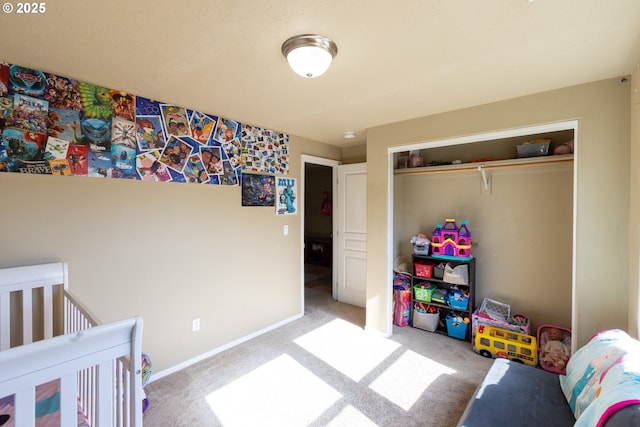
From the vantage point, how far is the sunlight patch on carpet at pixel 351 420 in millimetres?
1839

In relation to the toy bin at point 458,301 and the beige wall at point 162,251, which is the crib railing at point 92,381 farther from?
the toy bin at point 458,301

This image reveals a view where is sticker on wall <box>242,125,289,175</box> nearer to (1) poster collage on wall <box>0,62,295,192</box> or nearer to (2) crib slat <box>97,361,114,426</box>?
(1) poster collage on wall <box>0,62,295,192</box>

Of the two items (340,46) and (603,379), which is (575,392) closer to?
(603,379)

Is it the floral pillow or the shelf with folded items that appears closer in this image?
the floral pillow

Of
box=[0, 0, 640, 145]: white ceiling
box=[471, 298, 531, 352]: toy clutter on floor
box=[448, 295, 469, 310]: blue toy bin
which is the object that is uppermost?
box=[0, 0, 640, 145]: white ceiling

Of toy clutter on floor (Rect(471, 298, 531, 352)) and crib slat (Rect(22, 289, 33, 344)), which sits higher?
crib slat (Rect(22, 289, 33, 344))

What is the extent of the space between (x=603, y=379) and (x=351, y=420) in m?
1.39

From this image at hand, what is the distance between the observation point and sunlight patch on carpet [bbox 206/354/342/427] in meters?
1.90

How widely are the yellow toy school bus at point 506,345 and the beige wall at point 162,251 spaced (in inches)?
82.7

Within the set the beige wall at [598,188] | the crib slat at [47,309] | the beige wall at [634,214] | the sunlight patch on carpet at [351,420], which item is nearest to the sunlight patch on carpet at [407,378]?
the sunlight patch on carpet at [351,420]

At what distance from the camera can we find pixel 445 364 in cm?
254

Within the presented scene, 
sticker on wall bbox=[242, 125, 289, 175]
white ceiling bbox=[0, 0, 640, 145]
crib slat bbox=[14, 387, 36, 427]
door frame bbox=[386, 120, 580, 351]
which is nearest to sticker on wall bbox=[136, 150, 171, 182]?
white ceiling bbox=[0, 0, 640, 145]

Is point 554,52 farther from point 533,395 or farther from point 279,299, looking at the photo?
point 279,299

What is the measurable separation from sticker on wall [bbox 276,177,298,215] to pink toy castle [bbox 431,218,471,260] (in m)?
1.72
